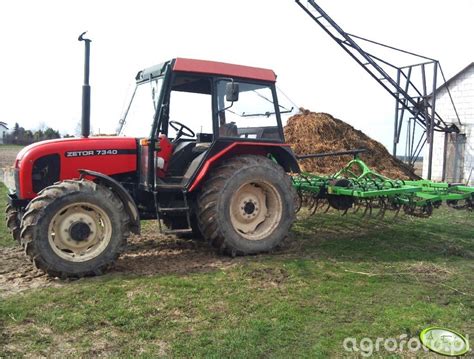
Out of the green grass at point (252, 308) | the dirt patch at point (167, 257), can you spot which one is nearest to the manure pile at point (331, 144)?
the dirt patch at point (167, 257)

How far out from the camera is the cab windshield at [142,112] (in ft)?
19.8

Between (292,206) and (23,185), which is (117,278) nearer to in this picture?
(23,185)

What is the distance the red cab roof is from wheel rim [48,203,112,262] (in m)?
2.01

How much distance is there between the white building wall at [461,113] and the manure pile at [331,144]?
2055 millimetres

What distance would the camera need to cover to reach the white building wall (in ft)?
52.0

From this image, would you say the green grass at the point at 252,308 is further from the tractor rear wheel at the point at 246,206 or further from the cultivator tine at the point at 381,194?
the cultivator tine at the point at 381,194

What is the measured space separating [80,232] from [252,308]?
210cm

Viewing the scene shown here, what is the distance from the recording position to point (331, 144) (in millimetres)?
14281

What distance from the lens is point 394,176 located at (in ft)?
45.9

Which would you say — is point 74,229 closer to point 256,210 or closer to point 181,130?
point 181,130

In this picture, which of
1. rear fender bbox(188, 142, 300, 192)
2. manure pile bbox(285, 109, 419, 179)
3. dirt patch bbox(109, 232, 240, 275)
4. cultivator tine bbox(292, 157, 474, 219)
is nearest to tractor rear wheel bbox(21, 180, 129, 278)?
dirt patch bbox(109, 232, 240, 275)

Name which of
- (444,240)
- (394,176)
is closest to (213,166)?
(444,240)

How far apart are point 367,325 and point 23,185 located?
400 centimetres

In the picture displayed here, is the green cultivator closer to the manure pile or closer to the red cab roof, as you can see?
the red cab roof
